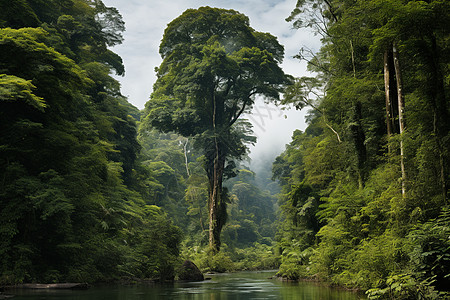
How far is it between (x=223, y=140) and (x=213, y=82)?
5807mm

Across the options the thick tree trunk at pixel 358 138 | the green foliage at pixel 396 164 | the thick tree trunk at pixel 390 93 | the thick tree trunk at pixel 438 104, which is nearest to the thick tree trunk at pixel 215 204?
the green foliage at pixel 396 164

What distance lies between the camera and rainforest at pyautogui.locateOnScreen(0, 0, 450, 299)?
1152 cm

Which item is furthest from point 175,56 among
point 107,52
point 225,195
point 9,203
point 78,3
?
point 9,203

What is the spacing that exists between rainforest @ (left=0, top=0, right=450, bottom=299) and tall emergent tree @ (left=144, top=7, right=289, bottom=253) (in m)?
0.15

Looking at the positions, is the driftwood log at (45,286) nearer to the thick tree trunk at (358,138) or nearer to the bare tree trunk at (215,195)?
the thick tree trunk at (358,138)

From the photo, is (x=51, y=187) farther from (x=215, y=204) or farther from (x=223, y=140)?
(x=223, y=140)

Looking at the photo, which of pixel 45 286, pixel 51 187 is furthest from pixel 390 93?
pixel 45 286

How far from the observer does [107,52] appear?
3966 centimetres

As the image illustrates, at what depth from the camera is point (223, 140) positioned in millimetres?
39312

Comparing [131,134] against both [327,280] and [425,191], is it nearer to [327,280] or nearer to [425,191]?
[327,280]

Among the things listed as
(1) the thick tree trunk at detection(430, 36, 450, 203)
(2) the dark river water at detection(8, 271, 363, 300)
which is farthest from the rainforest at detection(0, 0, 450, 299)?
(2) the dark river water at detection(8, 271, 363, 300)

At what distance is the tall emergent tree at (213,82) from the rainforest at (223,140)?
0.15 meters

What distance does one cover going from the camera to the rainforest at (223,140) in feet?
37.8

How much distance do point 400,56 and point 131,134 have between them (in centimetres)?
2942
